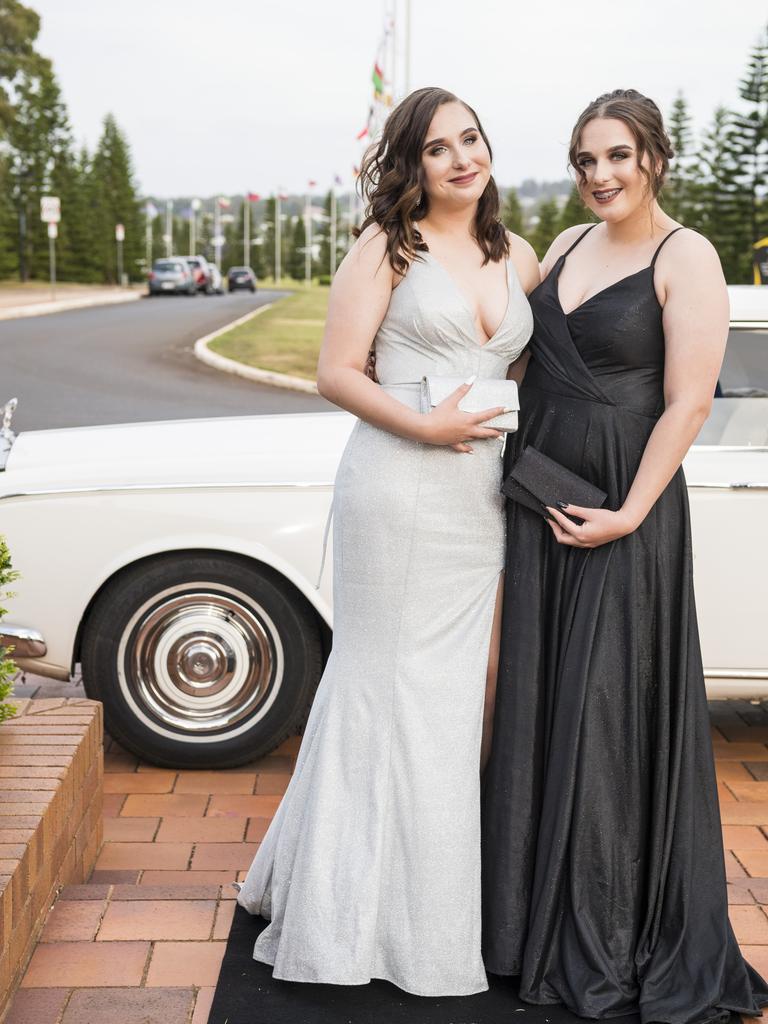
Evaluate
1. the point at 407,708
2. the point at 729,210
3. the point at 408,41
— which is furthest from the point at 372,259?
the point at 729,210

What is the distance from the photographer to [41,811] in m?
2.79

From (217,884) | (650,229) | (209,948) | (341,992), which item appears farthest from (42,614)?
(650,229)

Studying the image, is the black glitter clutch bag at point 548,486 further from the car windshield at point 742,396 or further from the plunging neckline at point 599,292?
the car windshield at point 742,396

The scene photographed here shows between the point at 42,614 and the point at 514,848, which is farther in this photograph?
the point at 42,614

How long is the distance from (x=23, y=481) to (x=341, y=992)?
7.07 ft

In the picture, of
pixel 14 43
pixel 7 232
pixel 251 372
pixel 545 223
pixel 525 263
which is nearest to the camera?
pixel 525 263

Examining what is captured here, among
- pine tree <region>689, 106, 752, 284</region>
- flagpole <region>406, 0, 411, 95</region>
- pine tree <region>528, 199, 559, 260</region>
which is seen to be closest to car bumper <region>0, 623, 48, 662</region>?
flagpole <region>406, 0, 411, 95</region>

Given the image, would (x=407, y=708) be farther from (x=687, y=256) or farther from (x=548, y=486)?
(x=687, y=256)

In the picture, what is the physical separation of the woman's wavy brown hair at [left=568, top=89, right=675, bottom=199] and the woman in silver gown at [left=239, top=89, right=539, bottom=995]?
21 cm

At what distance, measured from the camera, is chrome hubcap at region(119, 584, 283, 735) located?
4.20 metres

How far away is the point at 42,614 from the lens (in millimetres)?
4172

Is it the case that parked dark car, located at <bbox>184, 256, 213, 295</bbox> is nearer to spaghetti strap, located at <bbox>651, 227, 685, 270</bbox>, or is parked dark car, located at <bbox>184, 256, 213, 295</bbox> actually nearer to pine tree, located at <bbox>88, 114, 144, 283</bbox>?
pine tree, located at <bbox>88, 114, 144, 283</bbox>

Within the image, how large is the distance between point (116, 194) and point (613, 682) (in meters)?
82.3

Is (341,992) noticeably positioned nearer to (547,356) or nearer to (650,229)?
(547,356)
